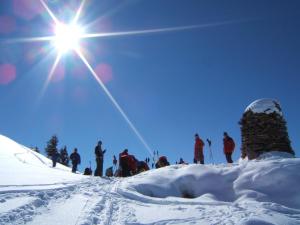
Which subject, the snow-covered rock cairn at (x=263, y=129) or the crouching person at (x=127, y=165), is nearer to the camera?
the snow-covered rock cairn at (x=263, y=129)

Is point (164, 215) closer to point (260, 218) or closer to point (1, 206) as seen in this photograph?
point (260, 218)

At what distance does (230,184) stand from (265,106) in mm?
6362

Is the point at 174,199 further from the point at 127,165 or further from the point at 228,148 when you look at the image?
the point at 127,165

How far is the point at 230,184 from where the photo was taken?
1138cm

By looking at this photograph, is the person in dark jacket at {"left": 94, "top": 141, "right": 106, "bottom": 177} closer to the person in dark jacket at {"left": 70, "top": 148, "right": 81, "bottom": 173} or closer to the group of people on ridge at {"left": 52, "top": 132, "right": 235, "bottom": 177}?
the group of people on ridge at {"left": 52, "top": 132, "right": 235, "bottom": 177}

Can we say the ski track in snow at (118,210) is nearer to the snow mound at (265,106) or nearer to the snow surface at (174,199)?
the snow surface at (174,199)

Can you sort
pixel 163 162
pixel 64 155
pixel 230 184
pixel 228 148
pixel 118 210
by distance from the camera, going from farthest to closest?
pixel 64 155 → pixel 163 162 → pixel 228 148 → pixel 230 184 → pixel 118 210

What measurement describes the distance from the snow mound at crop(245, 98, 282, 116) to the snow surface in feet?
15.4

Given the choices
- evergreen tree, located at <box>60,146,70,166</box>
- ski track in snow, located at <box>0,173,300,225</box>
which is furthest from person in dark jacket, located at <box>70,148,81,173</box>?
evergreen tree, located at <box>60,146,70,166</box>

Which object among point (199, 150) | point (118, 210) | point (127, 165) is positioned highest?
point (199, 150)

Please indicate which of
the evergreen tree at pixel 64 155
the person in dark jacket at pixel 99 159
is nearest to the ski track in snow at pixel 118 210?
the person in dark jacket at pixel 99 159

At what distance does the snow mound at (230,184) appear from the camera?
1017cm

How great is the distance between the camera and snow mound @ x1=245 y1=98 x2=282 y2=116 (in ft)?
53.0

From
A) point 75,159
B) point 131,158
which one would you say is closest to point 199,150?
point 131,158
